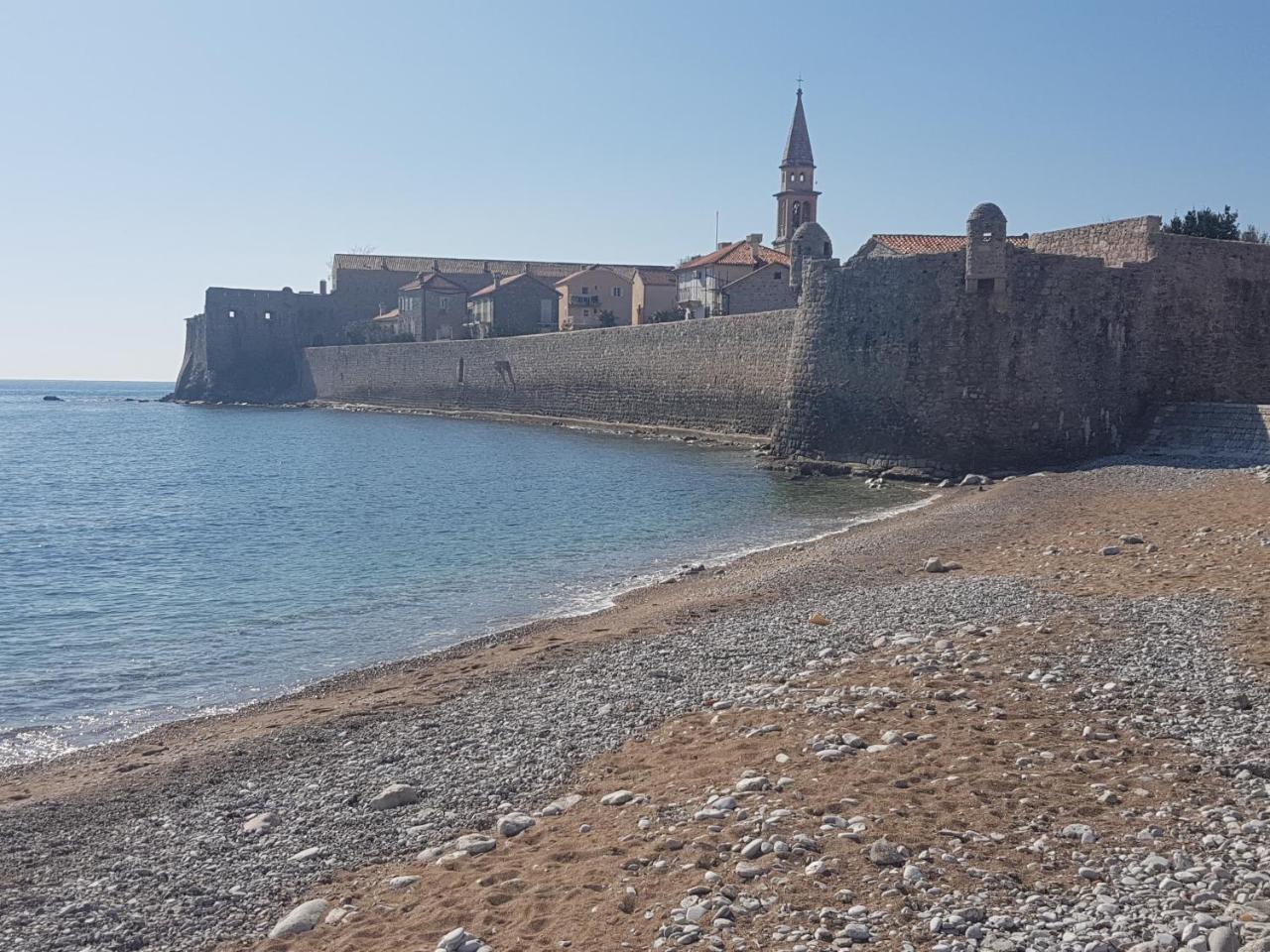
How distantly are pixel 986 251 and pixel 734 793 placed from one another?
19.6m

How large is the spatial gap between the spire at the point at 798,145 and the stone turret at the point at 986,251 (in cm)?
3678

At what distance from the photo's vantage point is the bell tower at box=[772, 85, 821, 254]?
57.9 m

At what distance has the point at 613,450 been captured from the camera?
36.1 meters

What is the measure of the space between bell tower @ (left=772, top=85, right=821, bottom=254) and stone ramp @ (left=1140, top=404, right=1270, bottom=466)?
119ft

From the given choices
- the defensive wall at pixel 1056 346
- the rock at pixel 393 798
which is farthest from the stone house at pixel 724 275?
the rock at pixel 393 798

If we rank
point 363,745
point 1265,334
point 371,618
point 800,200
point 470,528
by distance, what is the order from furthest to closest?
point 800,200 < point 1265,334 < point 470,528 < point 371,618 < point 363,745

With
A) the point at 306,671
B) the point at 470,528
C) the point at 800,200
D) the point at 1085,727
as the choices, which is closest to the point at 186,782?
the point at 306,671

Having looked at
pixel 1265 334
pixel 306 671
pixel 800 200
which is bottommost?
pixel 306 671

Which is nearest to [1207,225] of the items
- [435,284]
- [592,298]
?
[592,298]

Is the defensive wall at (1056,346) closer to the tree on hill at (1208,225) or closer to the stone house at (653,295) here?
the tree on hill at (1208,225)

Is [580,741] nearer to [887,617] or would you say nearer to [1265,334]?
[887,617]

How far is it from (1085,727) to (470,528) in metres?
15.5

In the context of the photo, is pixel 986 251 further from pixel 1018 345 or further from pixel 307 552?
pixel 307 552

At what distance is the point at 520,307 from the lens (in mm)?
70000
